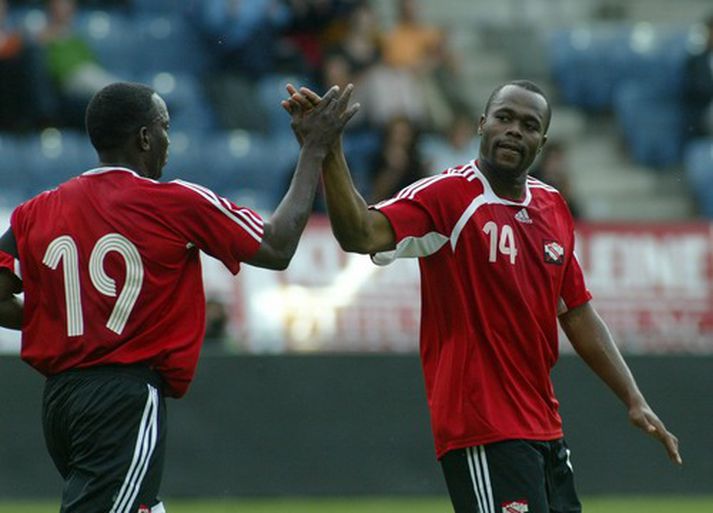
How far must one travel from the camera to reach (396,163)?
43.4ft

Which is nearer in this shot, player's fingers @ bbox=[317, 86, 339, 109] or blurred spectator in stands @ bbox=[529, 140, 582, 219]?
player's fingers @ bbox=[317, 86, 339, 109]

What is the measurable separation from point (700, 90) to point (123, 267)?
1148 centimetres

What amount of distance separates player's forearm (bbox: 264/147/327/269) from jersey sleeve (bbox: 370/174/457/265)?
13.4 inches

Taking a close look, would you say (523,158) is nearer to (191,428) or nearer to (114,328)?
(114,328)

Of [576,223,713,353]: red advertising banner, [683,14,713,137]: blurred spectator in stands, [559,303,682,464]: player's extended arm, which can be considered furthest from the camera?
[683,14,713,137]: blurred spectator in stands

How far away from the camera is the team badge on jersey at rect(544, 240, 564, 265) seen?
20.7ft

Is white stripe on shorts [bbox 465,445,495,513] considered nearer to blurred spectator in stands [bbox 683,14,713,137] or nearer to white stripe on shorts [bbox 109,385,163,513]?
white stripe on shorts [bbox 109,385,163,513]

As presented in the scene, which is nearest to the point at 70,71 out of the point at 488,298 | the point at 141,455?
the point at 488,298

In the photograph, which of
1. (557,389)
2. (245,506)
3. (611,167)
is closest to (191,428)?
(245,506)

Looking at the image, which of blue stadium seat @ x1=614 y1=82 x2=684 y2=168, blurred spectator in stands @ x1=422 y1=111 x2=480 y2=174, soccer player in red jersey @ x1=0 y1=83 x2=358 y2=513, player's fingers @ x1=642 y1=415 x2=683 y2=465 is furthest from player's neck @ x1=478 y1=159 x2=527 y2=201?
blue stadium seat @ x1=614 y1=82 x2=684 y2=168

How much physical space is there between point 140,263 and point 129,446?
0.64 metres

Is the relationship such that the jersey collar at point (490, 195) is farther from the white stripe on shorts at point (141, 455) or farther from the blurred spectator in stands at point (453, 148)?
the blurred spectator in stands at point (453, 148)

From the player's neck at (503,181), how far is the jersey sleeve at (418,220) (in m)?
0.19

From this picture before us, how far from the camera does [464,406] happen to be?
19.9ft
